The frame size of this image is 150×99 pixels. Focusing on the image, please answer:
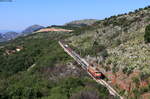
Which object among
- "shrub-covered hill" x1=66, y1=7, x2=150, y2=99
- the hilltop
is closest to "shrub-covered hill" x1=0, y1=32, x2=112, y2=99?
the hilltop

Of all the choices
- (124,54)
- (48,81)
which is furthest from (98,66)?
(48,81)

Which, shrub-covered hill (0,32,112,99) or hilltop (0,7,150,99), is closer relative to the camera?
shrub-covered hill (0,32,112,99)

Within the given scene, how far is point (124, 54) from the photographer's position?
5453 centimetres

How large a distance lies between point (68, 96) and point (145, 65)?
14.0 metres

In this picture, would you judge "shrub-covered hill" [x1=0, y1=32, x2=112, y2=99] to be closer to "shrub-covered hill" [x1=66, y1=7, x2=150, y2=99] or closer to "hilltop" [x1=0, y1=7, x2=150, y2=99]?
"hilltop" [x1=0, y1=7, x2=150, y2=99]

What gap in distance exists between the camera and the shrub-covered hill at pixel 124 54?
4122 cm

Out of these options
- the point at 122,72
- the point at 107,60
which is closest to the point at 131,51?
the point at 107,60

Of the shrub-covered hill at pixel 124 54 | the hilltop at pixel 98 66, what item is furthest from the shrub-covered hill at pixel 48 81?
the shrub-covered hill at pixel 124 54

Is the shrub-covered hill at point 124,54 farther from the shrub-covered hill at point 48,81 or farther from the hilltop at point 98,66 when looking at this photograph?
the shrub-covered hill at point 48,81

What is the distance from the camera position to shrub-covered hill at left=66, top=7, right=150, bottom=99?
4122cm

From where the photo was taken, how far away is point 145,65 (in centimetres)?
4441

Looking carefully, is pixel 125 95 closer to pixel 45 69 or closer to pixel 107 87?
pixel 107 87

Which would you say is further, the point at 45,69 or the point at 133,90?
the point at 45,69

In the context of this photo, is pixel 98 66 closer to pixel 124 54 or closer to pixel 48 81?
pixel 124 54
